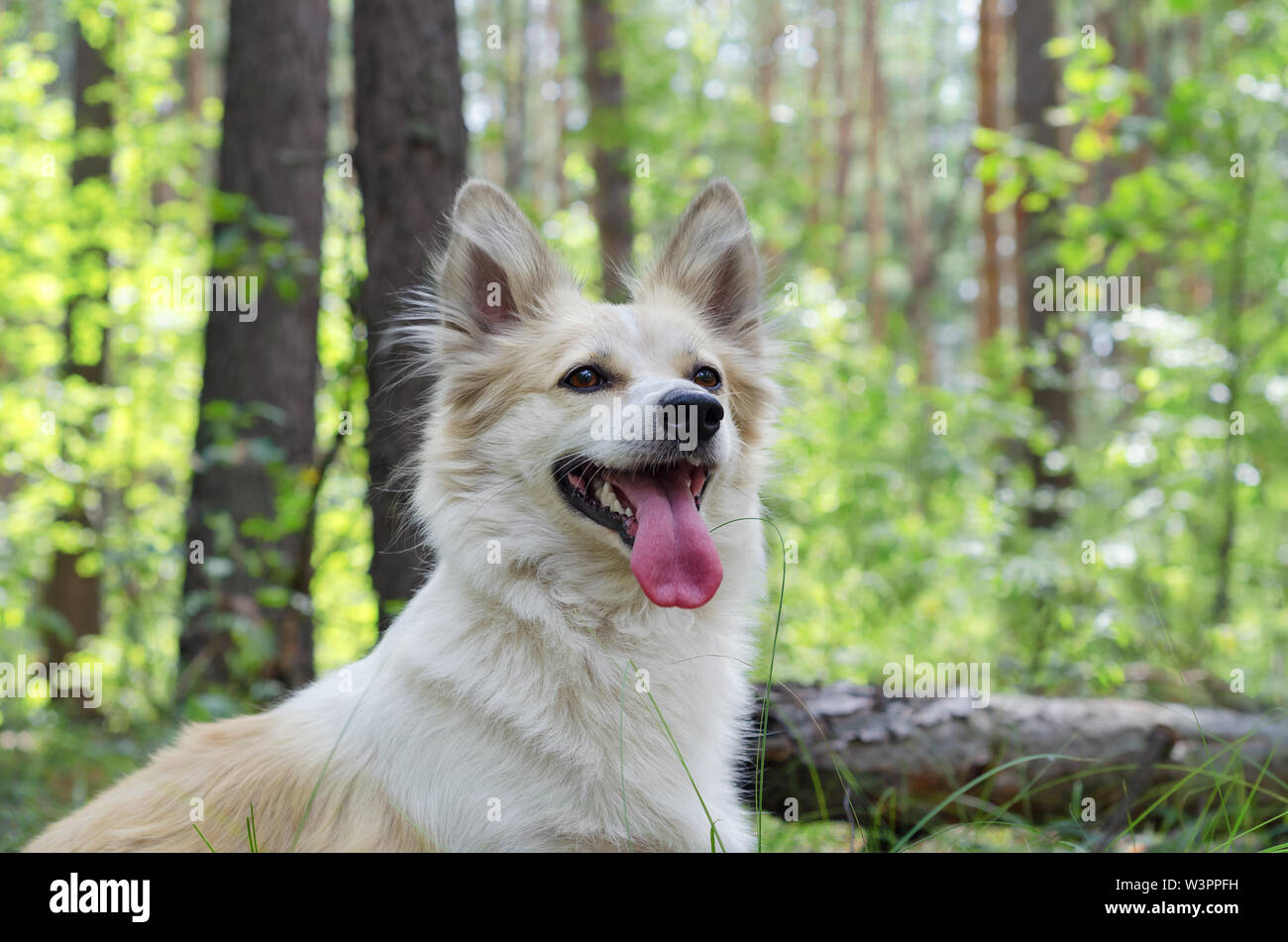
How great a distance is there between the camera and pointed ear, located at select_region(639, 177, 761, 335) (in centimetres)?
362

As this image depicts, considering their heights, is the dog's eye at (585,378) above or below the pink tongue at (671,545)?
above

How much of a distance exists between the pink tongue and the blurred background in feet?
1.36

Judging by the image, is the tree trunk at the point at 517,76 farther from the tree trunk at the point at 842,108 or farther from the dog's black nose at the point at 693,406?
the dog's black nose at the point at 693,406

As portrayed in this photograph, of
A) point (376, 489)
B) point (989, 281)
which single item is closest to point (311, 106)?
point (376, 489)

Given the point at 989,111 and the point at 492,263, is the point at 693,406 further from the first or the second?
the point at 989,111

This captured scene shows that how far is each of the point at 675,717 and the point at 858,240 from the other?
1182 inches

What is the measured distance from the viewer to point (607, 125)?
32.1 ft

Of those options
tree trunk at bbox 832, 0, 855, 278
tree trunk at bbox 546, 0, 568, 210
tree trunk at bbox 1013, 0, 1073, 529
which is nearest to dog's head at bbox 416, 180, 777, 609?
tree trunk at bbox 1013, 0, 1073, 529

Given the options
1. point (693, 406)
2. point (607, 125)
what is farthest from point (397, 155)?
point (607, 125)

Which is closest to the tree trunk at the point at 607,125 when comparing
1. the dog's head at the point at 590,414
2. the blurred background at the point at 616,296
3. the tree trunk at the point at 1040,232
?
the blurred background at the point at 616,296

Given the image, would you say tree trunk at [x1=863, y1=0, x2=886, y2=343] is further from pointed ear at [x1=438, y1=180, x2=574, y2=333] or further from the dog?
the dog

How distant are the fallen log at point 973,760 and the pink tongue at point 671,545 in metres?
1.24

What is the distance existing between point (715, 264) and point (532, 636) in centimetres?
167

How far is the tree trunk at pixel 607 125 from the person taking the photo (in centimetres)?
1005
